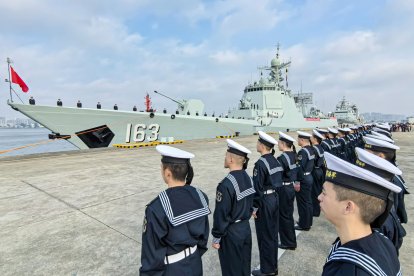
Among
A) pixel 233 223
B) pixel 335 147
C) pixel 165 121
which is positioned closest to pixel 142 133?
pixel 165 121

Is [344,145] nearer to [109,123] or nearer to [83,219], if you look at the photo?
[83,219]

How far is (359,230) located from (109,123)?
13.8 m

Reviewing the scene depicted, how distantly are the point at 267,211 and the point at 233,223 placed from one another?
758 millimetres

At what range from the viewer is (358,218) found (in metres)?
1.07

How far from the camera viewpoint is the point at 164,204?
1669mm

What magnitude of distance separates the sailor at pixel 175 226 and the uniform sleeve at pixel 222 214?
0.39 m

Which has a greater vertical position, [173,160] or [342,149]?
[173,160]

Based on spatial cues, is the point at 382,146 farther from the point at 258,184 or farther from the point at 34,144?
the point at 34,144

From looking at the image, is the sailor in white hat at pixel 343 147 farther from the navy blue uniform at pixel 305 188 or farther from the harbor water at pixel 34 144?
the harbor water at pixel 34 144

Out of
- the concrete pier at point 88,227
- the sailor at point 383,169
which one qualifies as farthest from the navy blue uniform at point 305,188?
the sailor at point 383,169

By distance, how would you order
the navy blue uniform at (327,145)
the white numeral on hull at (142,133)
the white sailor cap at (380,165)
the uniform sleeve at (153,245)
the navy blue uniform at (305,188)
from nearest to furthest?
1. the white sailor cap at (380,165)
2. the uniform sleeve at (153,245)
3. the navy blue uniform at (305,188)
4. the navy blue uniform at (327,145)
5. the white numeral on hull at (142,133)

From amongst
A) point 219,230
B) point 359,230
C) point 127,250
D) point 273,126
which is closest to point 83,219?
point 127,250

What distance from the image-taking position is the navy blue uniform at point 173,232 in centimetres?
162

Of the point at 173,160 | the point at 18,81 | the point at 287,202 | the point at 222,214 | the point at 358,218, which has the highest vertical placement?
the point at 18,81
